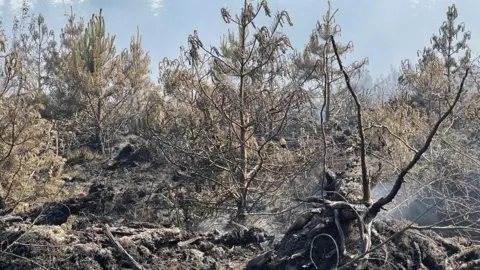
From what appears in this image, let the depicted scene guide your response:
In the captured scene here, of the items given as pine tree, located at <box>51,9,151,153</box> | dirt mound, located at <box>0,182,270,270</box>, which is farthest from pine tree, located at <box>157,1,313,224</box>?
pine tree, located at <box>51,9,151,153</box>

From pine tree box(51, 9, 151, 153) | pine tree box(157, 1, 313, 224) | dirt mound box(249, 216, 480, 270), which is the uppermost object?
pine tree box(51, 9, 151, 153)

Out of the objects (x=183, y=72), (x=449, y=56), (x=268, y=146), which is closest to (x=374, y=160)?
(x=268, y=146)

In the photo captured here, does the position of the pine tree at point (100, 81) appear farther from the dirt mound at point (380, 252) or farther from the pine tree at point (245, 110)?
the dirt mound at point (380, 252)

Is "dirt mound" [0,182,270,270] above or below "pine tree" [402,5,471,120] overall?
below

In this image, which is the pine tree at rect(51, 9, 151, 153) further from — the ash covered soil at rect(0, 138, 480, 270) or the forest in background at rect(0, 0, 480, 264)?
the ash covered soil at rect(0, 138, 480, 270)

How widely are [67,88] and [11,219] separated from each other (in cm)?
939

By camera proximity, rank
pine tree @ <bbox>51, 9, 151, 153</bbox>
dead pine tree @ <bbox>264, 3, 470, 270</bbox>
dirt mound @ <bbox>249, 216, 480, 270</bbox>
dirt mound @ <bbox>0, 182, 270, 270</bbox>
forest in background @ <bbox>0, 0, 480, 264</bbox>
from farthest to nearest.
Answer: pine tree @ <bbox>51, 9, 151, 153</bbox>, forest in background @ <bbox>0, 0, 480, 264</bbox>, dirt mound @ <bbox>0, 182, 270, 270</bbox>, dirt mound @ <bbox>249, 216, 480, 270</bbox>, dead pine tree @ <bbox>264, 3, 470, 270</bbox>

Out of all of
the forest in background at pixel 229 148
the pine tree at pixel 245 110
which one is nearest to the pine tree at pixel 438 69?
the forest in background at pixel 229 148

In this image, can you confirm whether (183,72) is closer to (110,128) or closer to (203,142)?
(203,142)

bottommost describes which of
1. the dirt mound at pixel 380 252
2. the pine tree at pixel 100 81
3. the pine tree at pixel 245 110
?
the dirt mound at pixel 380 252

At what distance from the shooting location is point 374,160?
9.94 metres

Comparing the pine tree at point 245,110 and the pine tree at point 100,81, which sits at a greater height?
the pine tree at point 100,81

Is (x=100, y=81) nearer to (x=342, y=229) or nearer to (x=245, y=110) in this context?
(x=245, y=110)

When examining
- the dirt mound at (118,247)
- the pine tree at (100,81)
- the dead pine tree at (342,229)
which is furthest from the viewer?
the pine tree at (100,81)
